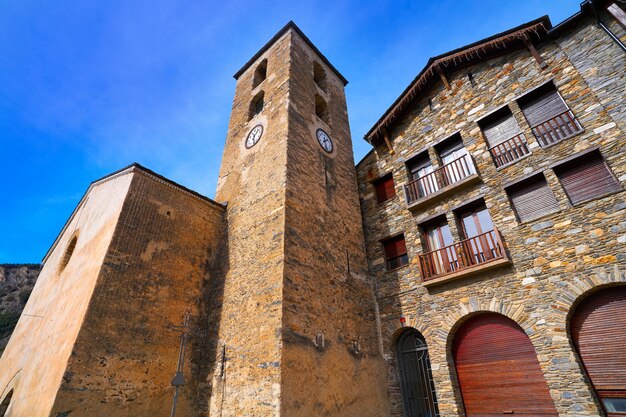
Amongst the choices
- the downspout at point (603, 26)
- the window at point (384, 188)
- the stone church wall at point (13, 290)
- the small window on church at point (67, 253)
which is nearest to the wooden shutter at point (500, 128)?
the downspout at point (603, 26)

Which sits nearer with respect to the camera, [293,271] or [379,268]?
[293,271]

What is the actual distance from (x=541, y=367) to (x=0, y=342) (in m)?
33.2

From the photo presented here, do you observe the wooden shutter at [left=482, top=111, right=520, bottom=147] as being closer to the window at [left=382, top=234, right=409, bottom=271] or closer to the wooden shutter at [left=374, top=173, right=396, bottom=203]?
the wooden shutter at [left=374, top=173, right=396, bottom=203]

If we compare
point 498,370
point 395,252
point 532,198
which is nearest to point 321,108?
point 395,252

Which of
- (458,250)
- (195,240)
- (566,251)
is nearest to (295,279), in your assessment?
(195,240)

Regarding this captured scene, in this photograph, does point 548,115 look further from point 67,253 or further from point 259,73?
point 67,253

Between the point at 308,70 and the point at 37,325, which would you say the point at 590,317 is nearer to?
the point at 308,70

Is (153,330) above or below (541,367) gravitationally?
above

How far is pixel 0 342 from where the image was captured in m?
23.6

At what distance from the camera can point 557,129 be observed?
7668 mm

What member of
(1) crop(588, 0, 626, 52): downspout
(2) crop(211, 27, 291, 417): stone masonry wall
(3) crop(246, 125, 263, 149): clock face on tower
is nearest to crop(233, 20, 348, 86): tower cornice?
(2) crop(211, 27, 291, 417): stone masonry wall

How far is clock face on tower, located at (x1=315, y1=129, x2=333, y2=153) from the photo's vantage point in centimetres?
1075

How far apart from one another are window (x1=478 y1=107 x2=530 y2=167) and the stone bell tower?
14.2 feet

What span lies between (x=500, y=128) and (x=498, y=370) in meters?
6.05
